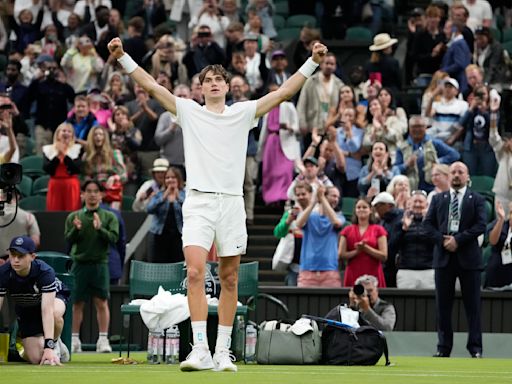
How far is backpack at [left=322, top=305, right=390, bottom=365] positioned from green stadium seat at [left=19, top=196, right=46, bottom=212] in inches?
312

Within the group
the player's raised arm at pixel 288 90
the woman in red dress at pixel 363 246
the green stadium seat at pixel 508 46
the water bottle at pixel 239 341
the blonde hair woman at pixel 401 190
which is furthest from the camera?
the green stadium seat at pixel 508 46

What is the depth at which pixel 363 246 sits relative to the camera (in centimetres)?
1761

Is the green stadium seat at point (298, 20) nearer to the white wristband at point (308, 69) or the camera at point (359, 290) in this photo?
the camera at point (359, 290)

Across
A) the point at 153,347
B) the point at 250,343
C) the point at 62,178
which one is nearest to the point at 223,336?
the point at 153,347

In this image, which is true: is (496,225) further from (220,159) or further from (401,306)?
(220,159)

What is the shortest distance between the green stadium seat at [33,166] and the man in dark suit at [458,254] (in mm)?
7336

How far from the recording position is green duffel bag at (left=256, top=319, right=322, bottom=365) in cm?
1370

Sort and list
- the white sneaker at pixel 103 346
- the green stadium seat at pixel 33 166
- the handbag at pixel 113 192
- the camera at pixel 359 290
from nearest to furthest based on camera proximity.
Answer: the camera at pixel 359 290 < the white sneaker at pixel 103 346 < the handbag at pixel 113 192 < the green stadium seat at pixel 33 166

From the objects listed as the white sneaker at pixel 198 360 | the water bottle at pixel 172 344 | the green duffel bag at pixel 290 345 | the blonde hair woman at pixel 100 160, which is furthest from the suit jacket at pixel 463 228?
the white sneaker at pixel 198 360

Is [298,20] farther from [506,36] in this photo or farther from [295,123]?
[295,123]

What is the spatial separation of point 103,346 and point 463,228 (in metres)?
4.12

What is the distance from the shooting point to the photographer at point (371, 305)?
16125mm

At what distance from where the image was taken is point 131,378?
10664mm

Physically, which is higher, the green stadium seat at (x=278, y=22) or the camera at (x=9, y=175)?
the green stadium seat at (x=278, y=22)
